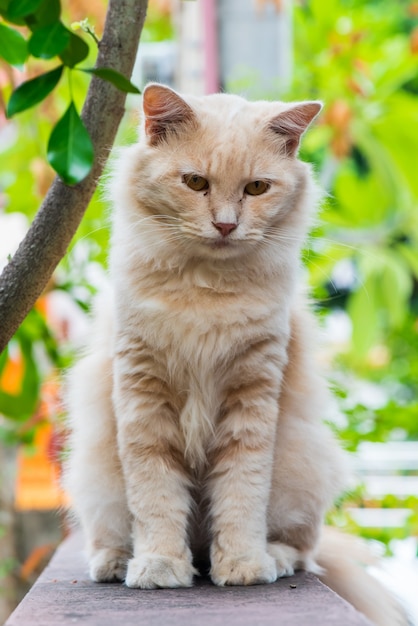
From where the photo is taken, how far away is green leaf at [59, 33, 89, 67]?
1.43 m

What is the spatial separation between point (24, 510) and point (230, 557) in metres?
2.13

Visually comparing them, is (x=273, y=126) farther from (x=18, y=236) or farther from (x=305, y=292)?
(x=18, y=236)

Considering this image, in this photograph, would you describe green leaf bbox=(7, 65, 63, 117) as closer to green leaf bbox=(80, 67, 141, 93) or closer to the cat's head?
green leaf bbox=(80, 67, 141, 93)

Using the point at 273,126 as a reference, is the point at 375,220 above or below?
above

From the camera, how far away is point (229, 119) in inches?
64.2

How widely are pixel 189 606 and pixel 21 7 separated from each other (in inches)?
39.2

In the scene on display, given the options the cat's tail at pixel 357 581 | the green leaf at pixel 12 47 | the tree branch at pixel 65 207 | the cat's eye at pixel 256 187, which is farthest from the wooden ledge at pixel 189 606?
the green leaf at pixel 12 47

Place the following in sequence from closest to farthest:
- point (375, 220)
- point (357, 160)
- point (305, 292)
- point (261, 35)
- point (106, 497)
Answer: point (106, 497) → point (305, 292) → point (261, 35) → point (375, 220) → point (357, 160)

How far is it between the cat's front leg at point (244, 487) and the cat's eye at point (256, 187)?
353 mm

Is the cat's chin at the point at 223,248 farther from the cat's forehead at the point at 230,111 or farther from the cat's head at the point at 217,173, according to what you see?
the cat's forehead at the point at 230,111

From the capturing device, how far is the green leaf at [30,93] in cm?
137

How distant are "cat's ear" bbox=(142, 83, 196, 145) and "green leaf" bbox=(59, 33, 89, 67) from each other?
0.16 meters

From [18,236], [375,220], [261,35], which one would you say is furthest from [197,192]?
[375,220]

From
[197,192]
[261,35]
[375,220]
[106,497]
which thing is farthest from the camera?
[375,220]
